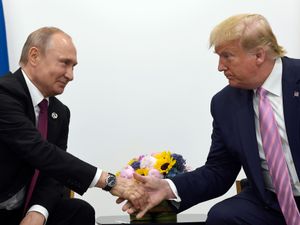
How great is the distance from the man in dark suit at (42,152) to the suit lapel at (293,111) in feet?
2.43

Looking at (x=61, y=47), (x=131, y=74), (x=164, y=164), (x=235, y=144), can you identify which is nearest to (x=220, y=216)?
(x=235, y=144)

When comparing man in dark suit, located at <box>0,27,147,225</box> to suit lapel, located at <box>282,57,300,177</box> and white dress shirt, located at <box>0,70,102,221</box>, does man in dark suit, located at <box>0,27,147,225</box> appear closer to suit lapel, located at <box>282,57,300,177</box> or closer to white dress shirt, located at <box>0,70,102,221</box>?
white dress shirt, located at <box>0,70,102,221</box>

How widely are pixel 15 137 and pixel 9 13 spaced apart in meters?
1.75

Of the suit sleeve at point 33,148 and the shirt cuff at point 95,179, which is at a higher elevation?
the suit sleeve at point 33,148

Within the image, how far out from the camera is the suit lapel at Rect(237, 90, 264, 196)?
7.75ft

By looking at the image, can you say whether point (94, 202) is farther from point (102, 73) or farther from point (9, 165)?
point (9, 165)

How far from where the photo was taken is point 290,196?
89.9 inches

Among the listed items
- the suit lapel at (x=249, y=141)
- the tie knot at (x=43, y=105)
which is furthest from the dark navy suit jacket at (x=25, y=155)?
the suit lapel at (x=249, y=141)

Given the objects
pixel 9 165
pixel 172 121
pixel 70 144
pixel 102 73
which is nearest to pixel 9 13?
pixel 102 73

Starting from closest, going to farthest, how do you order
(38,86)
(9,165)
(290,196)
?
(290,196)
(9,165)
(38,86)

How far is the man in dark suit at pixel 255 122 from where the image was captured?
2.32 meters

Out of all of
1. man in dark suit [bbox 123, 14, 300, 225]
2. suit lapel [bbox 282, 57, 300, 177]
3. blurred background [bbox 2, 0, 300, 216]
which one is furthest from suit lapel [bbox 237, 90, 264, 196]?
blurred background [bbox 2, 0, 300, 216]

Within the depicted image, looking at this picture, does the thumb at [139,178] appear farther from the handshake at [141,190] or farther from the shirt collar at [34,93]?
the shirt collar at [34,93]

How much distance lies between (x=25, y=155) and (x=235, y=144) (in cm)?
94
